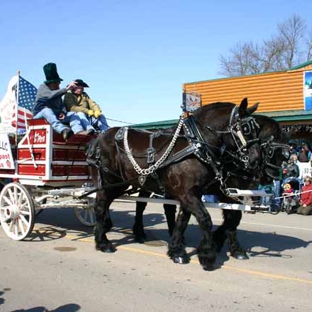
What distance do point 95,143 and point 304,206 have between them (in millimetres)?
7768

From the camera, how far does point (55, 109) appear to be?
7586 millimetres

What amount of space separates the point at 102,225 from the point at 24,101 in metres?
3.17

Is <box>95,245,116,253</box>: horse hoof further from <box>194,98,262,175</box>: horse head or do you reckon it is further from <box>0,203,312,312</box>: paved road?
<box>194,98,262,175</box>: horse head

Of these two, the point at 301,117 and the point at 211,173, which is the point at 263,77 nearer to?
the point at 301,117

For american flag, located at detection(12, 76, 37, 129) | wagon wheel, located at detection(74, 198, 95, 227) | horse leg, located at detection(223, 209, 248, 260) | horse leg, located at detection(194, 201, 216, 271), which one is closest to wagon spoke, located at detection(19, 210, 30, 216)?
wagon wheel, located at detection(74, 198, 95, 227)

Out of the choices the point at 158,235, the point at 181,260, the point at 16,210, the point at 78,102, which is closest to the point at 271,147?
the point at 181,260

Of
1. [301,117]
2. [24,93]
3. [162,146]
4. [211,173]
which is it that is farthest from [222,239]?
[301,117]

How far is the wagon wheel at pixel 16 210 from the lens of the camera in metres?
7.24

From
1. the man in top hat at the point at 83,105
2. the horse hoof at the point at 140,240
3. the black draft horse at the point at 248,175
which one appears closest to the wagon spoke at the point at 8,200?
the man in top hat at the point at 83,105

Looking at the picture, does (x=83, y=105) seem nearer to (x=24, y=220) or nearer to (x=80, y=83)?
(x=80, y=83)

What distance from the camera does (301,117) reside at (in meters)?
14.8

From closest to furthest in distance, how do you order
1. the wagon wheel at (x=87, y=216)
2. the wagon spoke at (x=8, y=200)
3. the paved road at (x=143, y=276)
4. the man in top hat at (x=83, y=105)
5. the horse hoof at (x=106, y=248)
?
the paved road at (x=143, y=276) < the horse hoof at (x=106, y=248) < the man in top hat at (x=83, y=105) < the wagon spoke at (x=8, y=200) < the wagon wheel at (x=87, y=216)

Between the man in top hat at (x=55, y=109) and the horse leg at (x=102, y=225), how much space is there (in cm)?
118

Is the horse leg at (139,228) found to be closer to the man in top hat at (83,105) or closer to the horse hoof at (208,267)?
the man in top hat at (83,105)
